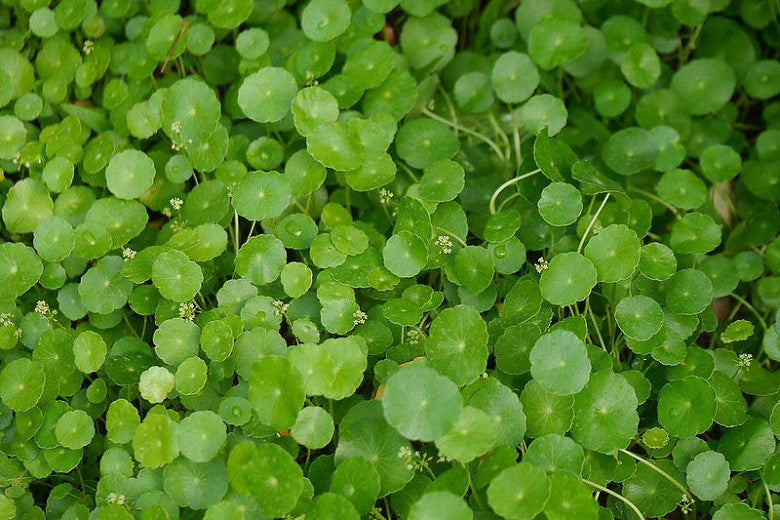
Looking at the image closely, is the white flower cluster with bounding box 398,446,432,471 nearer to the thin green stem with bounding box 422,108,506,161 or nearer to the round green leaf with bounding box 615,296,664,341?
the round green leaf with bounding box 615,296,664,341

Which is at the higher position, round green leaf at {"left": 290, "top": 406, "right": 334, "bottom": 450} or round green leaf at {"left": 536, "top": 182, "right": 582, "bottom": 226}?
round green leaf at {"left": 536, "top": 182, "right": 582, "bottom": 226}

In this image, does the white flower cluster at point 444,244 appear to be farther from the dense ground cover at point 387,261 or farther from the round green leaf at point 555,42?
the round green leaf at point 555,42

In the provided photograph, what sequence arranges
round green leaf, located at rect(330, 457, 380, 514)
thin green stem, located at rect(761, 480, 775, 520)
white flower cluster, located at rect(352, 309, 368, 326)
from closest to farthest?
1. round green leaf, located at rect(330, 457, 380, 514)
2. thin green stem, located at rect(761, 480, 775, 520)
3. white flower cluster, located at rect(352, 309, 368, 326)

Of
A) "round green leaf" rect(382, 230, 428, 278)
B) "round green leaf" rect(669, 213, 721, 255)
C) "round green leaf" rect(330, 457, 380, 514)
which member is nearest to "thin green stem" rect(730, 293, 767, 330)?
"round green leaf" rect(669, 213, 721, 255)

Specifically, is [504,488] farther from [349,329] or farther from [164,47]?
[164,47]

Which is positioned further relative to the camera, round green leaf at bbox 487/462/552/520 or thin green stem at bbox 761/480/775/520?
thin green stem at bbox 761/480/775/520

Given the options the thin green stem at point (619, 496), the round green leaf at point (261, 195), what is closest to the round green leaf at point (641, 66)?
the round green leaf at point (261, 195)

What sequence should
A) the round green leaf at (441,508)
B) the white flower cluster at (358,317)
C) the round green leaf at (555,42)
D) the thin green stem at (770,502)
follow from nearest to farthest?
the round green leaf at (441,508)
the thin green stem at (770,502)
the white flower cluster at (358,317)
the round green leaf at (555,42)

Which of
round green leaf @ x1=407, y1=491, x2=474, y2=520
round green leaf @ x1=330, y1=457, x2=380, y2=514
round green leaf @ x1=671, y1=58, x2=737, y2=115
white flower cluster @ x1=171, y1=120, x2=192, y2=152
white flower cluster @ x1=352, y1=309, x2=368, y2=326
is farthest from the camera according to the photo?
round green leaf @ x1=671, y1=58, x2=737, y2=115
